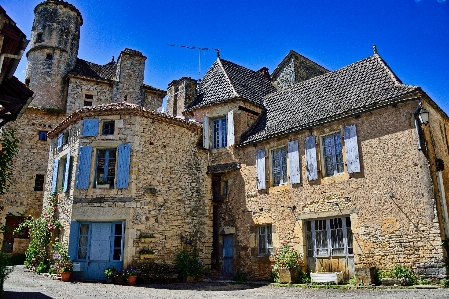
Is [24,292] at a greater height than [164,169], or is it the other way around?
[164,169]

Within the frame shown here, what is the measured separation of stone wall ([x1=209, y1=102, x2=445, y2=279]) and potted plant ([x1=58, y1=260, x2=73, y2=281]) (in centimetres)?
588

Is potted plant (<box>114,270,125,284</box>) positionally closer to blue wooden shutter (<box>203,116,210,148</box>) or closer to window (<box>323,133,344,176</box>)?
blue wooden shutter (<box>203,116,210,148</box>)

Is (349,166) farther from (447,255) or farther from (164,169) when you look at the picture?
(164,169)

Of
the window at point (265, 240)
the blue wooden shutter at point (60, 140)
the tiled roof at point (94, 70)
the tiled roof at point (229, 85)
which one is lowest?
the window at point (265, 240)

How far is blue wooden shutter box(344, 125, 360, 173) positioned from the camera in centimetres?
1105

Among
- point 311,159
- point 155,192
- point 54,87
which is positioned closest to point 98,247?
point 155,192

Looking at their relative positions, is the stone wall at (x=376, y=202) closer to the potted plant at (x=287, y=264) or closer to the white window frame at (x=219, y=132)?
the potted plant at (x=287, y=264)

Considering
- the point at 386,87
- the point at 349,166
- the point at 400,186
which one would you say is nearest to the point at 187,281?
the point at 349,166

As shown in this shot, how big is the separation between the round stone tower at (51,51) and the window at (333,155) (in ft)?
48.7

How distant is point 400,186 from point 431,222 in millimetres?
1191

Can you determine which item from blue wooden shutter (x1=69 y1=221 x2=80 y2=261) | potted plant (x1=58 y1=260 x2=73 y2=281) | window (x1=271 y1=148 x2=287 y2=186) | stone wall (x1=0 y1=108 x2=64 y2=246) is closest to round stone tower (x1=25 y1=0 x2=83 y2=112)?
stone wall (x1=0 y1=108 x2=64 y2=246)

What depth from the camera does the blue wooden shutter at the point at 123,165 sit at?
41.7 feet

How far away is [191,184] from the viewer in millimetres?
14234

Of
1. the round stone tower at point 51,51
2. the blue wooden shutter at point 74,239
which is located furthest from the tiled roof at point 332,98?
the round stone tower at point 51,51
